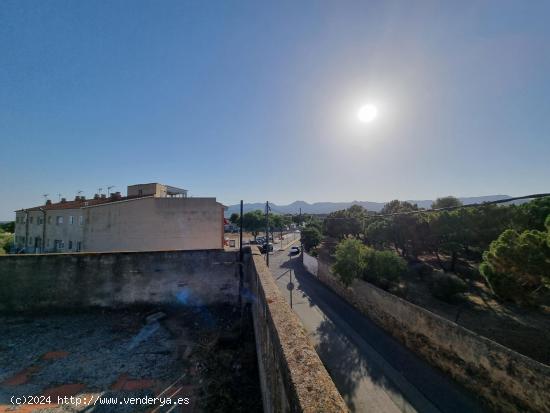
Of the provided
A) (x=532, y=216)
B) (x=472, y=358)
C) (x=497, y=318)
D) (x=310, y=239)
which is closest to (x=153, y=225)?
(x=310, y=239)

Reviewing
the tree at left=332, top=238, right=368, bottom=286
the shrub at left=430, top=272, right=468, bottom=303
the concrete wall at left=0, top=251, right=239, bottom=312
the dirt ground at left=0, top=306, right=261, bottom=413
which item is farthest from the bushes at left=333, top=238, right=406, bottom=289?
the dirt ground at left=0, top=306, right=261, bottom=413

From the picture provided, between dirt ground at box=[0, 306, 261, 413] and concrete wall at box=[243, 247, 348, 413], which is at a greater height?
concrete wall at box=[243, 247, 348, 413]

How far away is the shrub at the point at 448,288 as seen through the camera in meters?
17.7

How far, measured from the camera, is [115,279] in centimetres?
1524

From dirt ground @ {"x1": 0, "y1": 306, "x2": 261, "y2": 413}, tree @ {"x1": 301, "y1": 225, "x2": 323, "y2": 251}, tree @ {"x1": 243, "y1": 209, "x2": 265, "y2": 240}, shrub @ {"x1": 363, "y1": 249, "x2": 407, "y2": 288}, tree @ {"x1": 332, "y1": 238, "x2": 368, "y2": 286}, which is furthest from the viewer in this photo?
tree @ {"x1": 243, "y1": 209, "x2": 265, "y2": 240}

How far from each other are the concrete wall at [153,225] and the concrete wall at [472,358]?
15.8 meters

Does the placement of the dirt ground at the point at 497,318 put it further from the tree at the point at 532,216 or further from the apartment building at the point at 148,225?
the apartment building at the point at 148,225

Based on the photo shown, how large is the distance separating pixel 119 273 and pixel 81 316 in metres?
3.04

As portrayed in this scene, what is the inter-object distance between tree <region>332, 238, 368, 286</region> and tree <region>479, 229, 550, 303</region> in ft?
24.8

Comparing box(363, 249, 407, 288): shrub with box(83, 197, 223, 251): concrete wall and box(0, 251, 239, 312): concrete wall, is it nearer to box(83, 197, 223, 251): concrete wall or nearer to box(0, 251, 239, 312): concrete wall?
box(0, 251, 239, 312): concrete wall

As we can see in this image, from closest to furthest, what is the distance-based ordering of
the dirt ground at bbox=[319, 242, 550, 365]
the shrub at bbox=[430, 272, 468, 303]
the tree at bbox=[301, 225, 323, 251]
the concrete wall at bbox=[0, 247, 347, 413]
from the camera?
the dirt ground at bbox=[319, 242, 550, 365] → the concrete wall at bbox=[0, 247, 347, 413] → the shrub at bbox=[430, 272, 468, 303] → the tree at bbox=[301, 225, 323, 251]

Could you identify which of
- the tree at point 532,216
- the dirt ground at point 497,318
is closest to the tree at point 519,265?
the dirt ground at point 497,318

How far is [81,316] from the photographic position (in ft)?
48.2

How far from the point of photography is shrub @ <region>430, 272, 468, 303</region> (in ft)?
58.1
